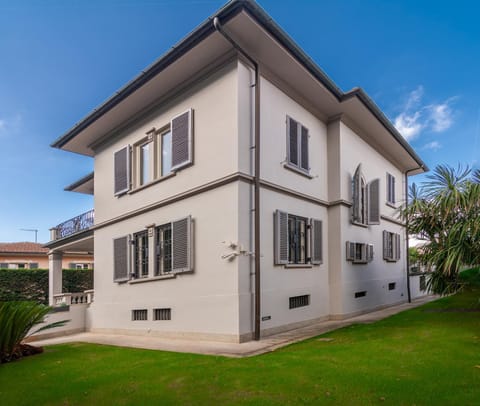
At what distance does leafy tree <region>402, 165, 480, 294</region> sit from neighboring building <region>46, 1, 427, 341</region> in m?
2.88

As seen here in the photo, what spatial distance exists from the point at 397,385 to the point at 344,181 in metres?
8.46

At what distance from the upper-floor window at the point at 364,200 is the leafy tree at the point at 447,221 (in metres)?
3.06

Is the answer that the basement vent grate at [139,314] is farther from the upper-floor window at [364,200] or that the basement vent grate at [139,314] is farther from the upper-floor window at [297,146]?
the upper-floor window at [364,200]

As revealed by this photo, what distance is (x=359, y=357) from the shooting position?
5.95 metres

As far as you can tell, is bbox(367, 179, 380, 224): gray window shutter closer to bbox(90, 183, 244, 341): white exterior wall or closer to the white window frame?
the white window frame

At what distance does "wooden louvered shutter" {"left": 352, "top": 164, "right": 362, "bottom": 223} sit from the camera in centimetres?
1261

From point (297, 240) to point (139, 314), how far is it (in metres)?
5.15

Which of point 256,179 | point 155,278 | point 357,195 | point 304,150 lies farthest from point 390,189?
point 155,278

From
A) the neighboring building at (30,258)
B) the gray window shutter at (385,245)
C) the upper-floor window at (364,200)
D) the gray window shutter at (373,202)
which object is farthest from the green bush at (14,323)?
the neighboring building at (30,258)

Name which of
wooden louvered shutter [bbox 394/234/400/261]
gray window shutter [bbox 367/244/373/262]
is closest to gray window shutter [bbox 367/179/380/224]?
gray window shutter [bbox 367/244/373/262]

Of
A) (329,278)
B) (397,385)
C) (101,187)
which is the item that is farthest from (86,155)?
(397,385)

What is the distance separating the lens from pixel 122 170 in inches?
497

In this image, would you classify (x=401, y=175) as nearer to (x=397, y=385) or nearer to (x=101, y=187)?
(x=101, y=187)

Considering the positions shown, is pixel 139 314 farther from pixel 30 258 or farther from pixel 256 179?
pixel 30 258
